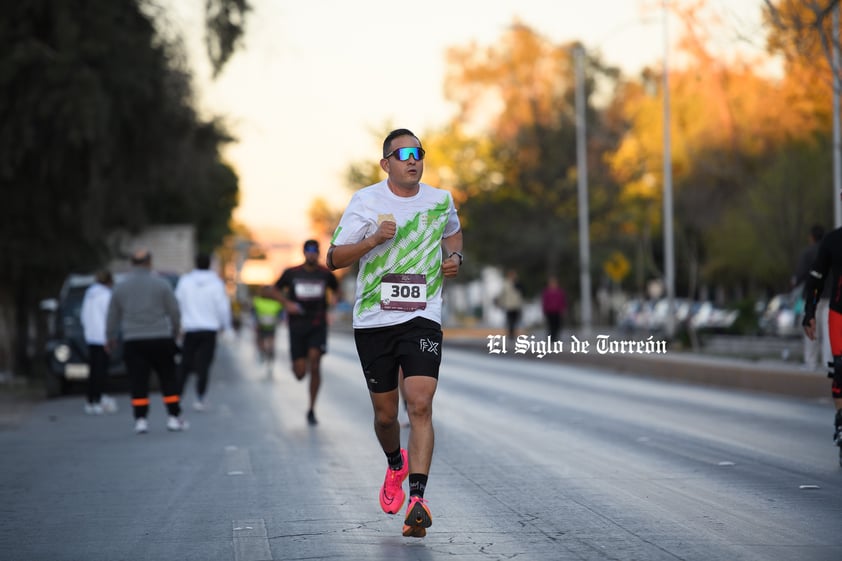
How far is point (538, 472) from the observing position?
10.4 meters

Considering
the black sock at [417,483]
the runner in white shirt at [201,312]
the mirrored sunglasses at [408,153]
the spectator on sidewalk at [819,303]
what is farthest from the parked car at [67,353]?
the black sock at [417,483]

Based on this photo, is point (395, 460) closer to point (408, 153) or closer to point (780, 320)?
point (408, 153)

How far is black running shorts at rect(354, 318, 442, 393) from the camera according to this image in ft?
25.0

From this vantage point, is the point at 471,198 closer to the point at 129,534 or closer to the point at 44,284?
the point at 44,284

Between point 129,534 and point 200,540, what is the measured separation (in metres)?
0.52

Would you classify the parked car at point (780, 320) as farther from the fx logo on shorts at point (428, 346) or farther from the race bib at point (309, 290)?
the fx logo on shorts at point (428, 346)

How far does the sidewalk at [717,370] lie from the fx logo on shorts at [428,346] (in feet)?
36.2

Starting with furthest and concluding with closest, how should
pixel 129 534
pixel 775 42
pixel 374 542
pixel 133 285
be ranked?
pixel 775 42 → pixel 133 285 → pixel 129 534 → pixel 374 542

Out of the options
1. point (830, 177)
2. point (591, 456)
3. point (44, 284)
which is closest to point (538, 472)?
point (591, 456)

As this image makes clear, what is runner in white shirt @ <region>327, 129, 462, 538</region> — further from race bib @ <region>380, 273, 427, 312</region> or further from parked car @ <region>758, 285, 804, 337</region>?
parked car @ <region>758, 285, 804, 337</region>

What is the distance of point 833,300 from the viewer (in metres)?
10.1

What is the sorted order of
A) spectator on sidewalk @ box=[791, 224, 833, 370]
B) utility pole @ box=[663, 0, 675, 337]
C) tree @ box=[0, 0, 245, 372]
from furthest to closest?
1. utility pole @ box=[663, 0, 675, 337]
2. tree @ box=[0, 0, 245, 372]
3. spectator on sidewalk @ box=[791, 224, 833, 370]

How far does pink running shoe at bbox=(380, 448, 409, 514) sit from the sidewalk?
1081 centimetres

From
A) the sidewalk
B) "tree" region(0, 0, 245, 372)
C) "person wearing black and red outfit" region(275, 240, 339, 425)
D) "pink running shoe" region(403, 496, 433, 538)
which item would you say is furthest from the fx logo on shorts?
"tree" region(0, 0, 245, 372)
